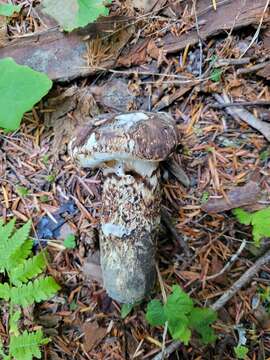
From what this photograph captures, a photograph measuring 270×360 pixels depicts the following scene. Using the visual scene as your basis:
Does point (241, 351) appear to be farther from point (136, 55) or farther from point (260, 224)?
point (136, 55)

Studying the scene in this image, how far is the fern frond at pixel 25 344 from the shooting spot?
2.44 meters

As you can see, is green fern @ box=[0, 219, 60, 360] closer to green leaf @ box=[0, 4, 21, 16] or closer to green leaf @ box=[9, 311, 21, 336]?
green leaf @ box=[9, 311, 21, 336]

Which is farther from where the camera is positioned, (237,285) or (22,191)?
(22,191)

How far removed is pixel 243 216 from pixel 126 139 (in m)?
0.74

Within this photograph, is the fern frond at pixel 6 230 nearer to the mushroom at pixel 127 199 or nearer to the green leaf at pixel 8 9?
the mushroom at pixel 127 199

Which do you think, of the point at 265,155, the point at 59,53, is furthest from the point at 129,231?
the point at 59,53

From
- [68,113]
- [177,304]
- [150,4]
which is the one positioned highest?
[150,4]

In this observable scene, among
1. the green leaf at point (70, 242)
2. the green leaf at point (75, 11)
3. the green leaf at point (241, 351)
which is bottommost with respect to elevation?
the green leaf at point (241, 351)

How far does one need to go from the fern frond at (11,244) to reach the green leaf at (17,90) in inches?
22.1

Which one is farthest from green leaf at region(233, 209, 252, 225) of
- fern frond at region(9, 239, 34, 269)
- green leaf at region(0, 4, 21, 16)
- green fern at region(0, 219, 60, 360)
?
green leaf at region(0, 4, 21, 16)

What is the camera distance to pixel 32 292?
97.0 inches

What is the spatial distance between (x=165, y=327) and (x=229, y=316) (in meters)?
0.36

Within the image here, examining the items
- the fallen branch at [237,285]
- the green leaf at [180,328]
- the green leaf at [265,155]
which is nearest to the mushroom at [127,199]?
the green leaf at [180,328]

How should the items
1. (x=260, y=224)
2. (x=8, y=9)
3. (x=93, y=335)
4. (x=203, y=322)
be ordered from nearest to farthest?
1. (x=260, y=224)
2. (x=203, y=322)
3. (x=93, y=335)
4. (x=8, y=9)
